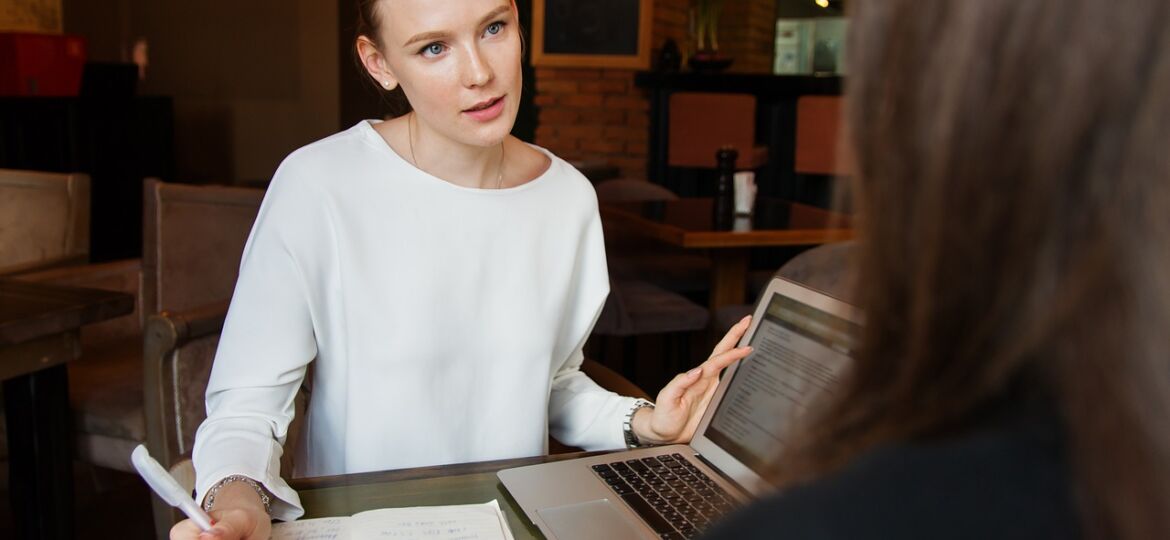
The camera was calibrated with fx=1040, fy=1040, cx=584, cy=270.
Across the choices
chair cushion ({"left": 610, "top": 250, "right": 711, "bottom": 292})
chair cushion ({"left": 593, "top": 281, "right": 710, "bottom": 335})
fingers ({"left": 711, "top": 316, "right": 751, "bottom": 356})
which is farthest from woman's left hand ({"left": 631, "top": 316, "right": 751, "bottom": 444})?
chair cushion ({"left": 610, "top": 250, "right": 711, "bottom": 292})

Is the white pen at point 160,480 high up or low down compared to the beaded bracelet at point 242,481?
up

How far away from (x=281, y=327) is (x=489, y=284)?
27 cm

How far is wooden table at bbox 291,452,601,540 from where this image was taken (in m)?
1.05

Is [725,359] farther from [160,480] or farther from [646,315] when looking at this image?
[646,315]

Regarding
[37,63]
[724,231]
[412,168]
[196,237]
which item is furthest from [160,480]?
[37,63]

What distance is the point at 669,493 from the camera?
1074 millimetres

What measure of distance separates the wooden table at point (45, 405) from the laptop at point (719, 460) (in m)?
1.39

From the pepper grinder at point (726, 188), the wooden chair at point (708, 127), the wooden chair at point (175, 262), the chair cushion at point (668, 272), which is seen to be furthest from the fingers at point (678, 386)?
the wooden chair at point (708, 127)

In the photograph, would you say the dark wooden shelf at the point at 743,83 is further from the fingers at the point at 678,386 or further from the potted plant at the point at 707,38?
the fingers at the point at 678,386

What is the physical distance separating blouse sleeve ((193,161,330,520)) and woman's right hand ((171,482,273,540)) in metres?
0.09

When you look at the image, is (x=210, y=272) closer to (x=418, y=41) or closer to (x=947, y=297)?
(x=418, y=41)

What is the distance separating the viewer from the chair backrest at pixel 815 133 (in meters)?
5.19

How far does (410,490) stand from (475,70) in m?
0.50

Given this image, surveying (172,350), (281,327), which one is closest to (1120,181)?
(281,327)
